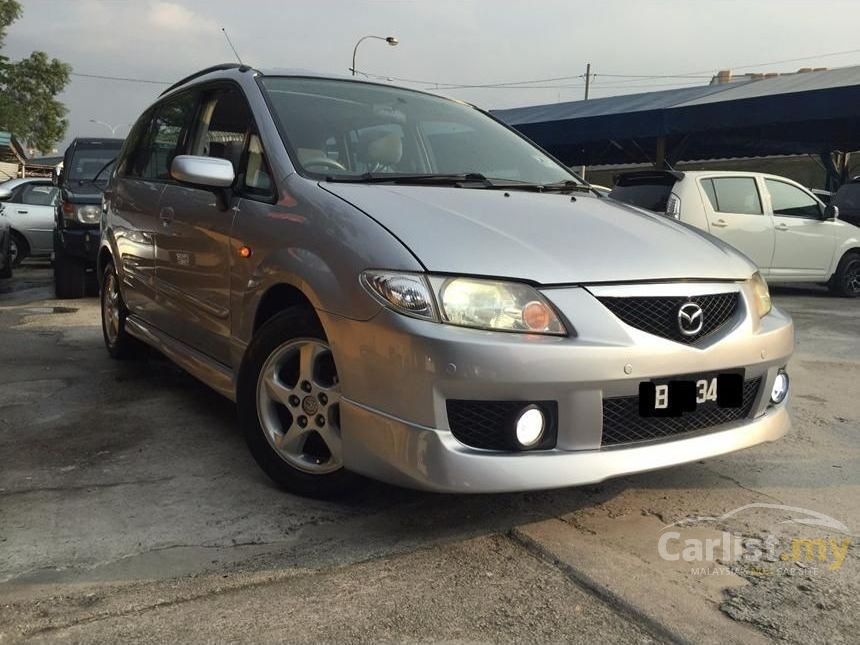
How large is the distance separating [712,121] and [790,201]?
256 inches

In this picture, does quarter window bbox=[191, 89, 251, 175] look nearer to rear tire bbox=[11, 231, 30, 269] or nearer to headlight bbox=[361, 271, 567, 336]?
headlight bbox=[361, 271, 567, 336]

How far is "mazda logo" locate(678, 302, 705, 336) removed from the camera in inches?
98.4

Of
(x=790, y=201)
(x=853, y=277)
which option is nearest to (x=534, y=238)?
(x=790, y=201)

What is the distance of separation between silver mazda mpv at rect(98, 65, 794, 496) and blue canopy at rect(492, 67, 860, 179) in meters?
12.4

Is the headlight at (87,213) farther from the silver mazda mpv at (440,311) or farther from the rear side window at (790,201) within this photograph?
the rear side window at (790,201)

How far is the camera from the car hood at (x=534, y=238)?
7.88 ft

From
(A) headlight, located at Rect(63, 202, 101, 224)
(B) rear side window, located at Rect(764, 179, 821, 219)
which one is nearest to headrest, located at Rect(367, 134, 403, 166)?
(A) headlight, located at Rect(63, 202, 101, 224)

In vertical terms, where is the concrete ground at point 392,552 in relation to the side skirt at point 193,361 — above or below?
below

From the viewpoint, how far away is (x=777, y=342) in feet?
9.24

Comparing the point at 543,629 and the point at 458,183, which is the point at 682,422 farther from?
the point at 458,183

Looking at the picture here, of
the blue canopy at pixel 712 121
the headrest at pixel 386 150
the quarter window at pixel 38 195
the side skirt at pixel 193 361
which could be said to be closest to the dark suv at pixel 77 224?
the quarter window at pixel 38 195

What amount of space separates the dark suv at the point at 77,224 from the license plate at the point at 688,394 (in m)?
7.23

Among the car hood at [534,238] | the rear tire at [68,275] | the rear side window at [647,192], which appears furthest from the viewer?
the rear tire at [68,275]

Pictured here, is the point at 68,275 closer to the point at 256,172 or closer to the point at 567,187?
the point at 256,172
